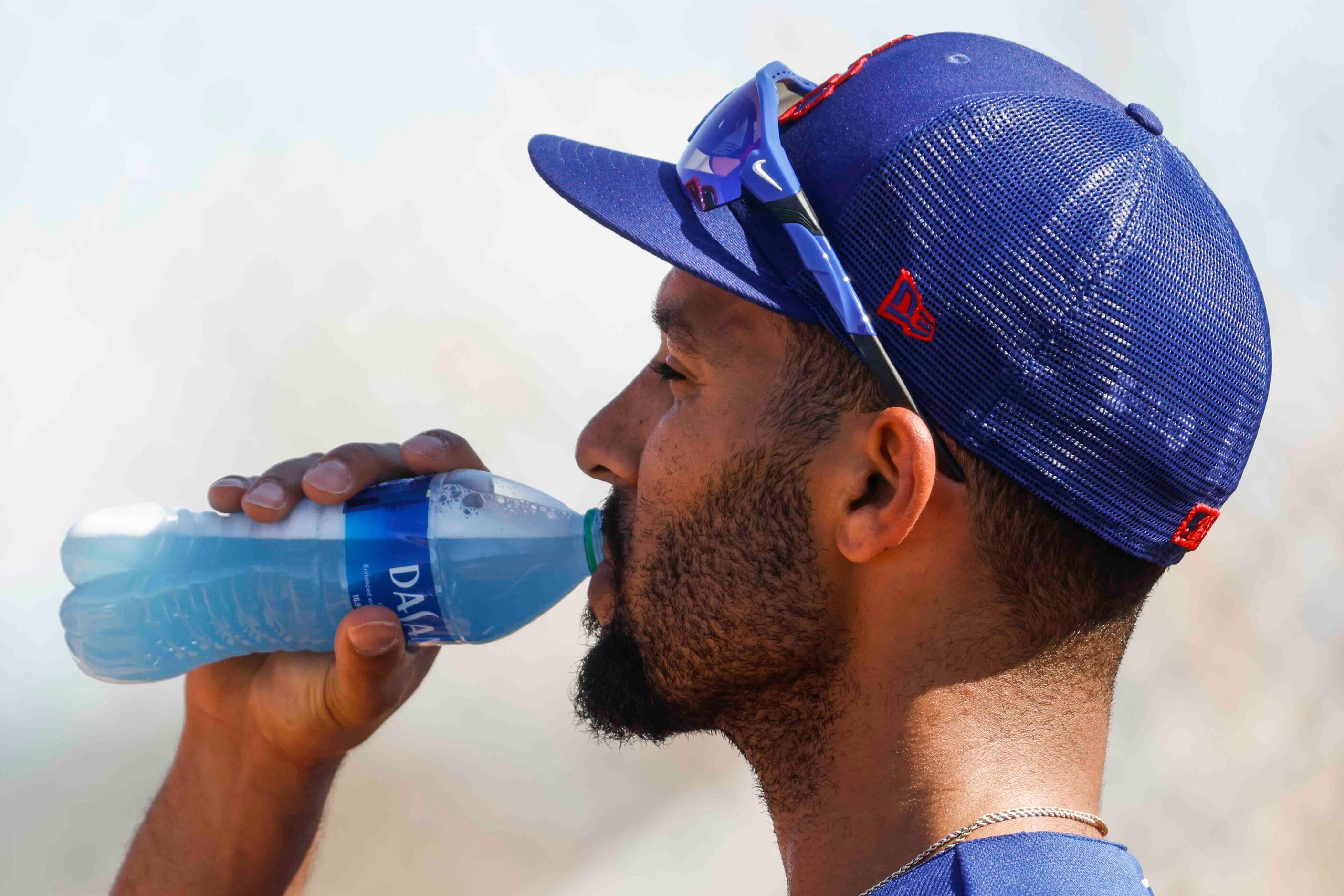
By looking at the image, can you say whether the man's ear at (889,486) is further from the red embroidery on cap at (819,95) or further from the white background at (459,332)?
the white background at (459,332)

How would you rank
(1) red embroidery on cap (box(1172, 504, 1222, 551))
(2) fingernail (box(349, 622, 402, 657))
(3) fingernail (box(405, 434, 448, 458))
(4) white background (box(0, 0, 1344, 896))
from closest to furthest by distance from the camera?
(1) red embroidery on cap (box(1172, 504, 1222, 551)) < (2) fingernail (box(349, 622, 402, 657)) < (3) fingernail (box(405, 434, 448, 458)) < (4) white background (box(0, 0, 1344, 896))

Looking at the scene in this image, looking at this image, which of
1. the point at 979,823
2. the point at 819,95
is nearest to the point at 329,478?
the point at 819,95

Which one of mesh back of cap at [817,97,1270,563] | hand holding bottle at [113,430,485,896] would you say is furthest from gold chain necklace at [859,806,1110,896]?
hand holding bottle at [113,430,485,896]

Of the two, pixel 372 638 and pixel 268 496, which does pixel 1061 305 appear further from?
pixel 268 496

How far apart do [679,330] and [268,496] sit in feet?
2.15

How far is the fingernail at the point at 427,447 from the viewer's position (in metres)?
1.58

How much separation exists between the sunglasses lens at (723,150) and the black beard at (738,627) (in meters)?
0.28

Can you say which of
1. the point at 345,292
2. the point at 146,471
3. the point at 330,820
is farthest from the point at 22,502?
the point at 330,820

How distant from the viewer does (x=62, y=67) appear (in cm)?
238

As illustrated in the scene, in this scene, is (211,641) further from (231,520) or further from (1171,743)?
(1171,743)

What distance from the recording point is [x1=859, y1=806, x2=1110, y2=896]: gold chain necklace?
1.08 metres

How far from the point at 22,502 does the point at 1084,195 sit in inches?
86.8

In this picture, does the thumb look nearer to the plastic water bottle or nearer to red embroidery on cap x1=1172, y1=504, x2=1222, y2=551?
the plastic water bottle

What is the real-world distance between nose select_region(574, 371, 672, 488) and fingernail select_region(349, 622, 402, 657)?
1.13 feet
